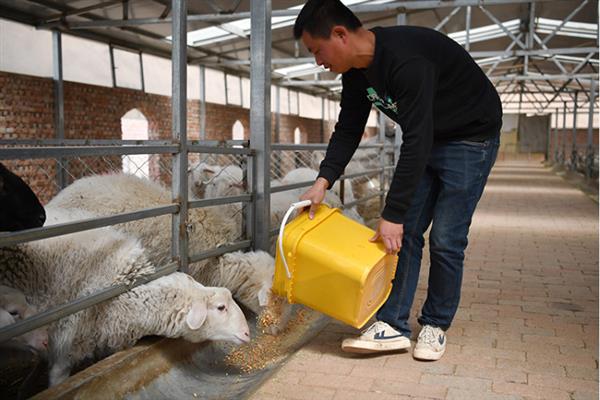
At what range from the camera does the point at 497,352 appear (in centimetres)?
317

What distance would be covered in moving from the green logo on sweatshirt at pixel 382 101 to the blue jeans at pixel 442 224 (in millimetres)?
381

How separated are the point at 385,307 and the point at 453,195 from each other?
0.69m

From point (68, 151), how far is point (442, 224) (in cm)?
179

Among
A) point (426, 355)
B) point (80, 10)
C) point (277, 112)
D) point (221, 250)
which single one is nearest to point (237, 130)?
point (277, 112)

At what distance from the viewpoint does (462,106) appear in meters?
2.87

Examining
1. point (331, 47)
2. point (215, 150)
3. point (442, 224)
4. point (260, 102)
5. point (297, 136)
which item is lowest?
point (442, 224)

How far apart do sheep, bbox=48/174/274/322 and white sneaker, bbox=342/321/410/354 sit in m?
0.92

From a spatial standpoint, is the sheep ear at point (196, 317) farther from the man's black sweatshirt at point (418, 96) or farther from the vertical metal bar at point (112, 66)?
the vertical metal bar at point (112, 66)

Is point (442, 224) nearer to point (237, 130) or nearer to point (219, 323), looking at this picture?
point (219, 323)

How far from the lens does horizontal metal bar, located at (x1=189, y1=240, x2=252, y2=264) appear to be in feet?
12.5

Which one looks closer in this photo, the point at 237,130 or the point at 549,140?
the point at 237,130

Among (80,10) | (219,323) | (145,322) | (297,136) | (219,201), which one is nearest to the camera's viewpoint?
(145,322)

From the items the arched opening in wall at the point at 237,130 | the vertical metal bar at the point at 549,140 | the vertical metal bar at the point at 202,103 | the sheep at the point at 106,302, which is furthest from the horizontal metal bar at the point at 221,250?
the vertical metal bar at the point at 549,140

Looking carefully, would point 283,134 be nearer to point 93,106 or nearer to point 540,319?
point 93,106
